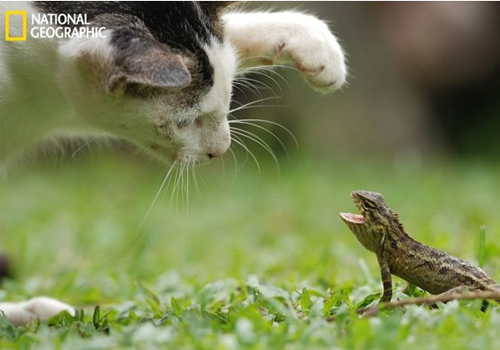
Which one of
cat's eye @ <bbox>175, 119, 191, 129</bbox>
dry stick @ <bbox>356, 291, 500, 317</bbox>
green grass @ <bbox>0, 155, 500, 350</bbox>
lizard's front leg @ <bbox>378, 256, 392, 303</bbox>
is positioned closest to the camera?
green grass @ <bbox>0, 155, 500, 350</bbox>

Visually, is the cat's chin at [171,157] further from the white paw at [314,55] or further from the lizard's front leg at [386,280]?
the lizard's front leg at [386,280]

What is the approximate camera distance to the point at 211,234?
206 inches

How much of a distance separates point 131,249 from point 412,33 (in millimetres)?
4454

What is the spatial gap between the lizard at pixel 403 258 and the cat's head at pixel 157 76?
0.60 metres

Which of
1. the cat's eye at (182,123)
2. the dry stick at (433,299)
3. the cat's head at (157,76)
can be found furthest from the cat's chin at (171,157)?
the dry stick at (433,299)

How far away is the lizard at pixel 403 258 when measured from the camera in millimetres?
2430

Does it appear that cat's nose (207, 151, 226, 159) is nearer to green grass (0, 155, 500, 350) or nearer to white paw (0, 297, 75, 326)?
green grass (0, 155, 500, 350)

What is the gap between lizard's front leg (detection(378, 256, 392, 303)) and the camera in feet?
7.87

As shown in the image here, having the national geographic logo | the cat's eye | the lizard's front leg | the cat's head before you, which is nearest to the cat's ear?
the cat's head

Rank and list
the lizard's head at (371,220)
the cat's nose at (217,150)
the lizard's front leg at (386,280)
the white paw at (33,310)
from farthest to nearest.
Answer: the white paw at (33,310) < the cat's nose at (217,150) < the lizard's head at (371,220) < the lizard's front leg at (386,280)

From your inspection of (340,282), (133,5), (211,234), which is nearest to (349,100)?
(211,234)

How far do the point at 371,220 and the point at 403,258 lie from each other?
6.1 inches

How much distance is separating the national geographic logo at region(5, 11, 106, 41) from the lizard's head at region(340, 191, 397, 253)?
38.7 inches

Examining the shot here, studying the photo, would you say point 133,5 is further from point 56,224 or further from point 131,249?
point 56,224
